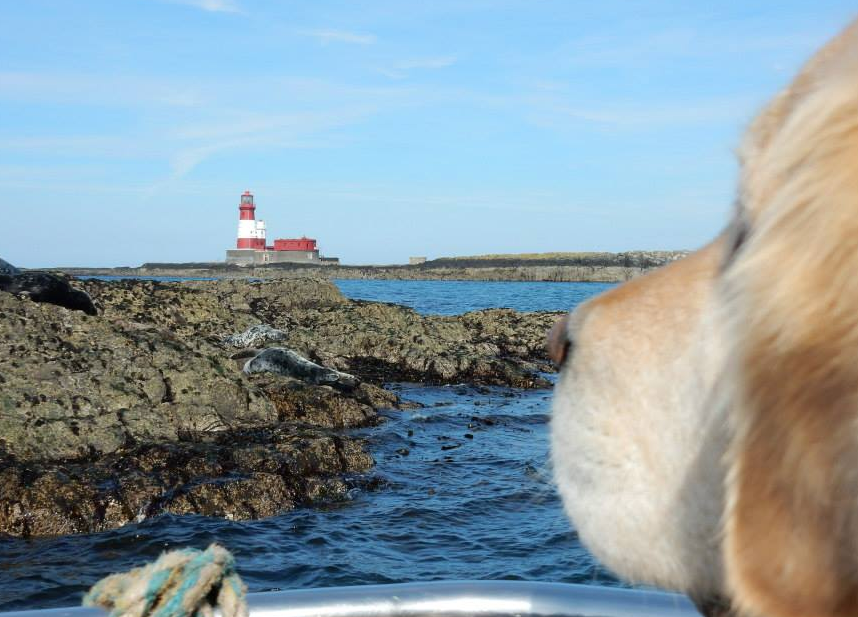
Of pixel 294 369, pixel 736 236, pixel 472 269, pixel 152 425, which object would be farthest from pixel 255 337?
pixel 472 269

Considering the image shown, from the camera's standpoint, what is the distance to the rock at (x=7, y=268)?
14427 millimetres

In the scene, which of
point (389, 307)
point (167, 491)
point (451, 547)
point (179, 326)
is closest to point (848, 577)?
point (451, 547)

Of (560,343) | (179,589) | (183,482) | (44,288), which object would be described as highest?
(560,343)

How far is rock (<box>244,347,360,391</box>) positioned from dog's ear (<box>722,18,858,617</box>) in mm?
12676

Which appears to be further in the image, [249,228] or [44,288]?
[249,228]

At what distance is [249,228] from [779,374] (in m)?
102

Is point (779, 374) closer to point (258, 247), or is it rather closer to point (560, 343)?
point (560, 343)

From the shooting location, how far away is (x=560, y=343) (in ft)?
4.66

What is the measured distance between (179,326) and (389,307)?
5668mm

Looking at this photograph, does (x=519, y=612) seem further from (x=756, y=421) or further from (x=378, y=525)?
(x=378, y=525)

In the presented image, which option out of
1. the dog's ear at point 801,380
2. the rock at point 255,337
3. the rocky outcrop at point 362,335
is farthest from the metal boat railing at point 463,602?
the rock at point 255,337

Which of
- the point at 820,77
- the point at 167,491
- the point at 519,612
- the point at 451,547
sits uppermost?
the point at 820,77

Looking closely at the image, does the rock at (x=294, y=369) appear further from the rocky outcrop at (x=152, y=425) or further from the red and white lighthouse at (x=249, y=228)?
the red and white lighthouse at (x=249, y=228)

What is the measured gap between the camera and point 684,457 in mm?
1241
